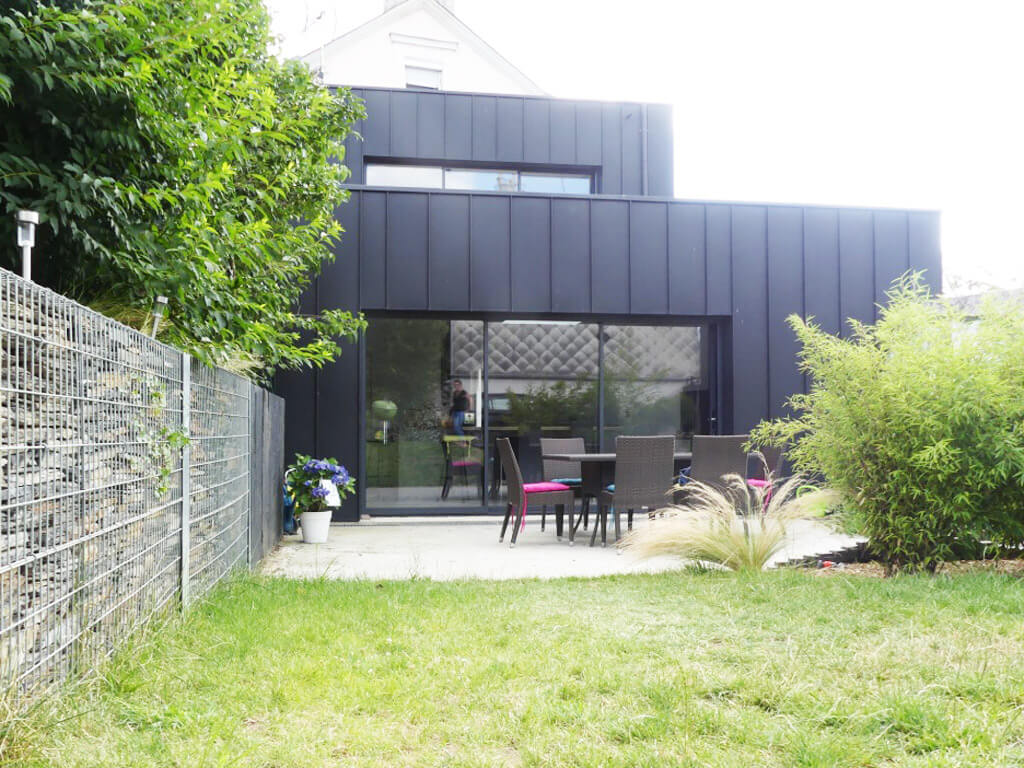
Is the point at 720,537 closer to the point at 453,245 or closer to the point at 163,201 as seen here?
the point at 163,201

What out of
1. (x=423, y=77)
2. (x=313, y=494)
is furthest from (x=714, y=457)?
(x=423, y=77)

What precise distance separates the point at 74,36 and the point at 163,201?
1.08 m

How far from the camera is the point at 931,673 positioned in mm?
3105

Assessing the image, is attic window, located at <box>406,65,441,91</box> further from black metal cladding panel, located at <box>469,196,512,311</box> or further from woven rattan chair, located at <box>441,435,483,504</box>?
woven rattan chair, located at <box>441,435,483,504</box>

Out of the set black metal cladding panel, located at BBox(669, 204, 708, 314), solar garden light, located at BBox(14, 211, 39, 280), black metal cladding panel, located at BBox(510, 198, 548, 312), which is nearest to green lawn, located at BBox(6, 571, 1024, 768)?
solar garden light, located at BBox(14, 211, 39, 280)

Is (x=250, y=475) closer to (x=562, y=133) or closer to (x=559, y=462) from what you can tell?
(x=559, y=462)

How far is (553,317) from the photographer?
10172mm

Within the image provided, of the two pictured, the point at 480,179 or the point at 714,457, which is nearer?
the point at 714,457

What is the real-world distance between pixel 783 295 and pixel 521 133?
14.2 ft

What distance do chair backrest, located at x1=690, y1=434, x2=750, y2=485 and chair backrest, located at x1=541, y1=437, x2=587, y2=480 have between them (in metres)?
1.84

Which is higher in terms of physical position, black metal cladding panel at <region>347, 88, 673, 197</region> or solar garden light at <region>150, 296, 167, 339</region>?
black metal cladding panel at <region>347, 88, 673, 197</region>

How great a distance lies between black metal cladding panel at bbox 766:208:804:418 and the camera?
10289 mm

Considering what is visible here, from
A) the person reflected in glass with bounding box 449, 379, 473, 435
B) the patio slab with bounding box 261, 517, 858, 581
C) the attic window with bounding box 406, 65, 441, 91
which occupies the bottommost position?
the patio slab with bounding box 261, 517, 858, 581

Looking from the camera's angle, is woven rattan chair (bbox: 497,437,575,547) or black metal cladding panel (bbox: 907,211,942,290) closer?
woven rattan chair (bbox: 497,437,575,547)
